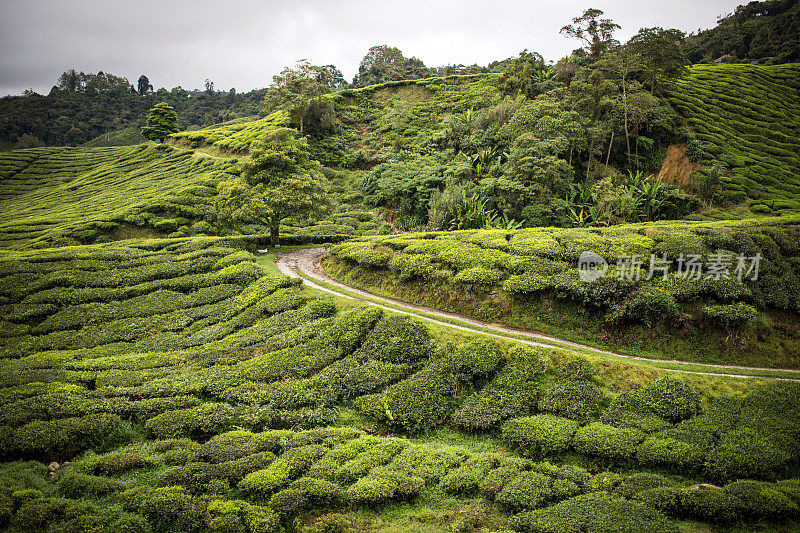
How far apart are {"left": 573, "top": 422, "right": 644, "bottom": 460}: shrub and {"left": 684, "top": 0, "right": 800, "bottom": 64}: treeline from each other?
5733 cm

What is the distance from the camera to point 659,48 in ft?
97.7

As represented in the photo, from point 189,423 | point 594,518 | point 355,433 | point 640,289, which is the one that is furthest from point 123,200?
point 594,518

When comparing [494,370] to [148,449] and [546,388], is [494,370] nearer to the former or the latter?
[546,388]

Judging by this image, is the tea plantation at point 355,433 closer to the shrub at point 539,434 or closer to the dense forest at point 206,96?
the shrub at point 539,434

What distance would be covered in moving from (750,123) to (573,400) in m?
37.2

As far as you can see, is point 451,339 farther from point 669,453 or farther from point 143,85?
point 143,85

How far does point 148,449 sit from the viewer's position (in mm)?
10609

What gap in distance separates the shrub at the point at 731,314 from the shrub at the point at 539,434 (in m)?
7.32

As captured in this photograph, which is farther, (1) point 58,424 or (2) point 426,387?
(2) point 426,387

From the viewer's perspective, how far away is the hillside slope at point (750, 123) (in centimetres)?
2795

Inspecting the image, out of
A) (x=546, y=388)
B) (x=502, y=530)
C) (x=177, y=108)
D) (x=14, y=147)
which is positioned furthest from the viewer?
(x=177, y=108)

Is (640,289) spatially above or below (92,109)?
below

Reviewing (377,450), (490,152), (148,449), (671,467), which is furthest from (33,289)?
(490,152)

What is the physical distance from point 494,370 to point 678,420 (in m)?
5.12
